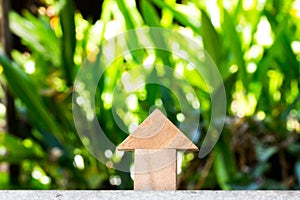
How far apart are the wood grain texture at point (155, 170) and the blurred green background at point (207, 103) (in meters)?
0.60

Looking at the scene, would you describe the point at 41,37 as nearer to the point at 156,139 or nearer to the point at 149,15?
the point at 149,15

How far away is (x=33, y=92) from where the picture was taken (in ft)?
5.50

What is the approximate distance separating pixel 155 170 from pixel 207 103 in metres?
0.78

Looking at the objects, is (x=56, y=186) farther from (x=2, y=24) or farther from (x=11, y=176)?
(x=2, y=24)

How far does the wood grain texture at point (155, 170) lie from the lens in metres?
0.88

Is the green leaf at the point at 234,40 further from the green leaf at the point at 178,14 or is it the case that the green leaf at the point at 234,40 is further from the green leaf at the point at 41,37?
the green leaf at the point at 41,37

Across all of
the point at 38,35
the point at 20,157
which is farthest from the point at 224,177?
the point at 38,35

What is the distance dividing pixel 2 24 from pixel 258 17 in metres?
0.70

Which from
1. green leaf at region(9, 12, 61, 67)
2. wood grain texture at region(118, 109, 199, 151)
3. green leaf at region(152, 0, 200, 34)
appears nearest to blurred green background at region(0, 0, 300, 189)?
green leaf at region(152, 0, 200, 34)

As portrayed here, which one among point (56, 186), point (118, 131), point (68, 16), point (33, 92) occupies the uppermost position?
point (68, 16)

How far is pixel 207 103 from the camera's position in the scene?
5.42 feet

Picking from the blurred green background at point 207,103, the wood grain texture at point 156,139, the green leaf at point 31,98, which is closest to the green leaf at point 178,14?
the blurred green background at point 207,103

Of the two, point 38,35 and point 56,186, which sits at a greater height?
point 38,35

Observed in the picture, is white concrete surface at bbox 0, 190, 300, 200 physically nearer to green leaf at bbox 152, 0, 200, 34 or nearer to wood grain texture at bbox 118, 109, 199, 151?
wood grain texture at bbox 118, 109, 199, 151
